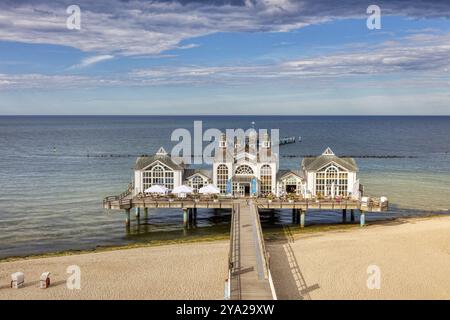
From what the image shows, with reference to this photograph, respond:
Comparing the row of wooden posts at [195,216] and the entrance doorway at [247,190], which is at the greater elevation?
the entrance doorway at [247,190]

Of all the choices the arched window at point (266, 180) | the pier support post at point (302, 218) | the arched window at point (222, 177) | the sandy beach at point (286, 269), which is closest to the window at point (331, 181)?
the pier support post at point (302, 218)

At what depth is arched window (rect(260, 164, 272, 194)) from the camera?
4578 centimetres

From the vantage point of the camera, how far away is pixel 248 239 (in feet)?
108

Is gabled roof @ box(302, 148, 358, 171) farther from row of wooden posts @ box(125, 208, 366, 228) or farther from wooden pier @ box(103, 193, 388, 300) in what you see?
row of wooden posts @ box(125, 208, 366, 228)

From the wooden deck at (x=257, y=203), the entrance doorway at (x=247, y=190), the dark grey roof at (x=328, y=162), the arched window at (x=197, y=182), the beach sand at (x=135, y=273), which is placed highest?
the dark grey roof at (x=328, y=162)

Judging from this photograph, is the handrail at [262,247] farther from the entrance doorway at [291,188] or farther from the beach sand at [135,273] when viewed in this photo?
the entrance doorway at [291,188]

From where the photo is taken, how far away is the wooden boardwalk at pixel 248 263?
82.3 feet

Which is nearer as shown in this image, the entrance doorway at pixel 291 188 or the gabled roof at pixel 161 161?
the gabled roof at pixel 161 161

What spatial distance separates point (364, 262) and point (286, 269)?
16.5 feet

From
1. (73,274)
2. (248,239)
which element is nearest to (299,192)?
(248,239)

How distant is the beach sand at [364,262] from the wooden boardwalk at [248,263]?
1129 millimetres

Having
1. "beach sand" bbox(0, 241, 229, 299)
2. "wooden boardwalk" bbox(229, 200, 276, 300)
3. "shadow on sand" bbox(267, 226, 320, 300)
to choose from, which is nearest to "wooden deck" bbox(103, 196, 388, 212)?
"wooden boardwalk" bbox(229, 200, 276, 300)

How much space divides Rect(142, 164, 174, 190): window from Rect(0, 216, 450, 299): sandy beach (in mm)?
10142
